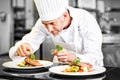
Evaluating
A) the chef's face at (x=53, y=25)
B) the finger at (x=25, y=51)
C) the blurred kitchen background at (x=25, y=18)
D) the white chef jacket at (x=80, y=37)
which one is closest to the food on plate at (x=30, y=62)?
the finger at (x=25, y=51)

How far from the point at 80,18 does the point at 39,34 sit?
384 millimetres

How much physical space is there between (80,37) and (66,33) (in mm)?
117

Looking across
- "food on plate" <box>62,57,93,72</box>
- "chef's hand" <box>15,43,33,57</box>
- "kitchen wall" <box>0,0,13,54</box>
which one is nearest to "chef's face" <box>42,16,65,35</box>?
"chef's hand" <box>15,43,33,57</box>

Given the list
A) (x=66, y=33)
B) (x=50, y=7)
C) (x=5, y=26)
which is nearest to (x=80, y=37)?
(x=66, y=33)

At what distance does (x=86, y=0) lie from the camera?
4.05m

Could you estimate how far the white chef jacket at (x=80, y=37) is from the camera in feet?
5.82

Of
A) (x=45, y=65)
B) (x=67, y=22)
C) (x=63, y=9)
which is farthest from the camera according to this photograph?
(x=67, y=22)

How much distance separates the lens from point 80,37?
200 centimetres

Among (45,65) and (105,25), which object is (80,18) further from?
(105,25)

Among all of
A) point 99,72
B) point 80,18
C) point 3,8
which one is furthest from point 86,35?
point 3,8

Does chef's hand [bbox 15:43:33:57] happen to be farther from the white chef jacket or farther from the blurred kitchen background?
the blurred kitchen background

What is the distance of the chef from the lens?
63.7 inches

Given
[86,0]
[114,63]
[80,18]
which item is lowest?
[114,63]

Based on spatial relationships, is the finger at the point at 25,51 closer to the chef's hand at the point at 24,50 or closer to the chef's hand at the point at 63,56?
the chef's hand at the point at 24,50
